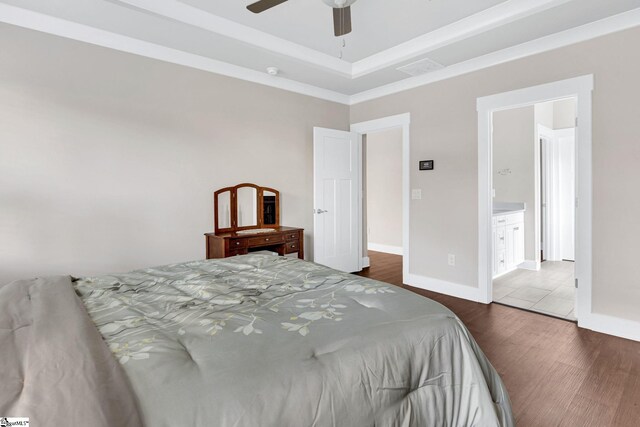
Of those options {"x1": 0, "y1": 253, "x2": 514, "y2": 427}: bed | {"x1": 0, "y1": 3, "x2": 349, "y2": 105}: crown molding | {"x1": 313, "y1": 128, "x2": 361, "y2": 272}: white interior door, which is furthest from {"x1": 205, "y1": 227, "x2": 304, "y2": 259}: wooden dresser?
{"x1": 0, "y1": 3, "x2": 349, "y2": 105}: crown molding

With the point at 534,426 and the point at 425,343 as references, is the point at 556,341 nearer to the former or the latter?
the point at 534,426

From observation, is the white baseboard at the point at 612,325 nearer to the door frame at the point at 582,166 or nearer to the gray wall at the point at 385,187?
the door frame at the point at 582,166

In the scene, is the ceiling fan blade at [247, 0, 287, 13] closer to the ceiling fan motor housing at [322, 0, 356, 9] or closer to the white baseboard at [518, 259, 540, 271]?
the ceiling fan motor housing at [322, 0, 356, 9]

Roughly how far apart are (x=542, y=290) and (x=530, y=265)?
123 cm

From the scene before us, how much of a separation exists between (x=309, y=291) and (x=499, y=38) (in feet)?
9.85

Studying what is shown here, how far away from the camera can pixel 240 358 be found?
0.94 meters

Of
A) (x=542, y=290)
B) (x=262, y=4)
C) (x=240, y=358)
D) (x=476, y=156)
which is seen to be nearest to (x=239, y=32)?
(x=262, y=4)

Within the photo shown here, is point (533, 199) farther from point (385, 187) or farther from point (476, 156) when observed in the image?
point (385, 187)

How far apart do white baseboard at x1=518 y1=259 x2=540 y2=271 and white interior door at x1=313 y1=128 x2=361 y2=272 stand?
258cm

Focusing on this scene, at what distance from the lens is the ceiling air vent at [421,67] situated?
3588mm

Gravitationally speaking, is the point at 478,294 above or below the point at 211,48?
below

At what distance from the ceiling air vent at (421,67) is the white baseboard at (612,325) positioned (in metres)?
2.84

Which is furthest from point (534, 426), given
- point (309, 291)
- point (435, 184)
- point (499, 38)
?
point (499, 38)

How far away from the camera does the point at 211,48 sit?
10.7ft
